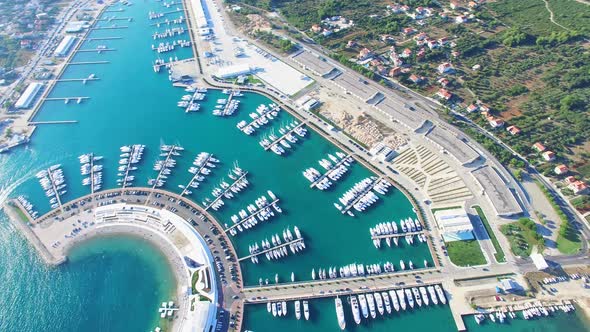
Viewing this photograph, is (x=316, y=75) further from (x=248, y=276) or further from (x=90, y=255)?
(x=90, y=255)

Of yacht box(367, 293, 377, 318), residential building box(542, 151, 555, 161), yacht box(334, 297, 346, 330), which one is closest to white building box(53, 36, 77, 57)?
yacht box(334, 297, 346, 330)

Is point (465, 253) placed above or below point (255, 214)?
below

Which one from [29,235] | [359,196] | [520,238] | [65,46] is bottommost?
[520,238]

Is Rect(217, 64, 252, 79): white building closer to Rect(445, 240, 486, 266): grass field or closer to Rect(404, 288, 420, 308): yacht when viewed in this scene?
Rect(445, 240, 486, 266): grass field

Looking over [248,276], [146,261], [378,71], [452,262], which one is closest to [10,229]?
[146,261]

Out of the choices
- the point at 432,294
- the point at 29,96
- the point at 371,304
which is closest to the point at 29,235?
the point at 29,96

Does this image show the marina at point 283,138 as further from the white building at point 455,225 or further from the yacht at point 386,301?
the yacht at point 386,301

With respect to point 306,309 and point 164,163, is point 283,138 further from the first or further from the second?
point 306,309
